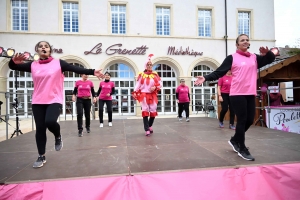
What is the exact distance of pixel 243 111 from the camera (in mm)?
3092

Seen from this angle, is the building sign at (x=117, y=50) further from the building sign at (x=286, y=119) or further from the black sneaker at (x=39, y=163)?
the black sneaker at (x=39, y=163)

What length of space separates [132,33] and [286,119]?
12.9 meters

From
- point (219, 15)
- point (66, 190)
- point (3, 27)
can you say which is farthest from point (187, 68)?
point (66, 190)

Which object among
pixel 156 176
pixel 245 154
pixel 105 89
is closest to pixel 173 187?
pixel 156 176

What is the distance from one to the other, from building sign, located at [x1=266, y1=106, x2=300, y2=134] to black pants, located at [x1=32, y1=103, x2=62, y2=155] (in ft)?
19.9

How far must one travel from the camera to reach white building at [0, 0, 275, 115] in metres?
15.2

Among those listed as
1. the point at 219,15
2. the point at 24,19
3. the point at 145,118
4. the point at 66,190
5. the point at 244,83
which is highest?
the point at 219,15

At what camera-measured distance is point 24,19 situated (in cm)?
1534

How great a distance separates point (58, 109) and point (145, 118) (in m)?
2.51

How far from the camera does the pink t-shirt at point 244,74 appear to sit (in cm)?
306

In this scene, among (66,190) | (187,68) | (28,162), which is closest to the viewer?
(66,190)

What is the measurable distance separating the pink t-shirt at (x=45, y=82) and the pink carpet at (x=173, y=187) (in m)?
1.13

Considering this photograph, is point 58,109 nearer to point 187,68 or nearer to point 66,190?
point 66,190

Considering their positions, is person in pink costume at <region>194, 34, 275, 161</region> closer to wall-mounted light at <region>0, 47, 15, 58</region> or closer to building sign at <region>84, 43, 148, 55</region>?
wall-mounted light at <region>0, 47, 15, 58</region>
